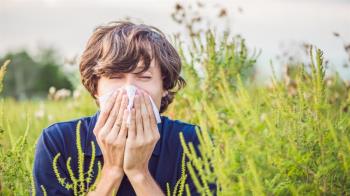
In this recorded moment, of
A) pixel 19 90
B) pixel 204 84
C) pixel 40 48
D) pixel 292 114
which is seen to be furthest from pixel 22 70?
pixel 292 114

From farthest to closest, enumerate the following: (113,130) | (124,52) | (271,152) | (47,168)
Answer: (124,52) < (47,168) < (113,130) < (271,152)

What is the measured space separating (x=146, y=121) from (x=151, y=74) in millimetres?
291

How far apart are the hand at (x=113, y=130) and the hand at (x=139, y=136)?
0.10 ft

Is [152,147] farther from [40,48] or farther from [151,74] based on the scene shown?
[40,48]

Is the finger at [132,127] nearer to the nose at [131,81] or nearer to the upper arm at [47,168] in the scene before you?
the nose at [131,81]

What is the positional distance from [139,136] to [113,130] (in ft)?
0.36

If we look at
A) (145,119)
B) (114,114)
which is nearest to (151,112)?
(145,119)

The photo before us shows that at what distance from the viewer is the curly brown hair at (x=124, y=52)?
2766mm

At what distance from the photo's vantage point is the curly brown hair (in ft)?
9.07

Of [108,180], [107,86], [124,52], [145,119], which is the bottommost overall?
[108,180]

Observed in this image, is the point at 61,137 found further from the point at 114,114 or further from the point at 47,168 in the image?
the point at 114,114

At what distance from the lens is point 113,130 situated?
2502 millimetres

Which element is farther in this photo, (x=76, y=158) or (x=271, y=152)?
(x=76, y=158)

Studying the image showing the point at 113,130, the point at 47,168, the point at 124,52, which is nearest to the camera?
the point at 113,130
